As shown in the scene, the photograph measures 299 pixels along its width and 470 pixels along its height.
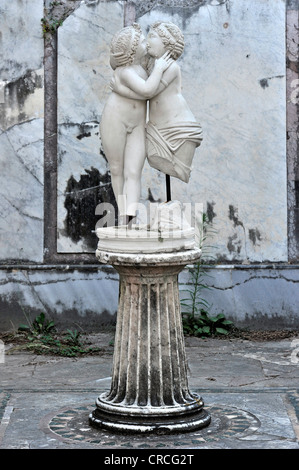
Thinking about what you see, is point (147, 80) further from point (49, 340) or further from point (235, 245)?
point (49, 340)

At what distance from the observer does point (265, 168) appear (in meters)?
8.26

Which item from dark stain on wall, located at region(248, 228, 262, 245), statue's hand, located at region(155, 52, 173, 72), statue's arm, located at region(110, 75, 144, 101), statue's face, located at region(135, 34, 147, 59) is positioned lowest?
dark stain on wall, located at region(248, 228, 262, 245)

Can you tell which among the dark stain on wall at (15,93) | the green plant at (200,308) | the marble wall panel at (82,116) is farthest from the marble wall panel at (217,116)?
the dark stain on wall at (15,93)

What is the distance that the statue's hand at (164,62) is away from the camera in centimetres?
546

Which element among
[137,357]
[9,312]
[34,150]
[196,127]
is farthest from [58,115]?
[137,357]

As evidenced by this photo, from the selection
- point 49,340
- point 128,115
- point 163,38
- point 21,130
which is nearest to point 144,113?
point 128,115

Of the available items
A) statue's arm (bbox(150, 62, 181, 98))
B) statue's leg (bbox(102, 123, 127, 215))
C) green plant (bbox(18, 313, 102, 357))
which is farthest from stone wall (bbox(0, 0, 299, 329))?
statue's arm (bbox(150, 62, 181, 98))

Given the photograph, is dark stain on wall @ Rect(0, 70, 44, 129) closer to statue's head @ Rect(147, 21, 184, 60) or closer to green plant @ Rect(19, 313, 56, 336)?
green plant @ Rect(19, 313, 56, 336)

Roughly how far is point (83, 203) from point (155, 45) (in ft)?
9.80

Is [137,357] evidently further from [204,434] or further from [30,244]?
[30,244]

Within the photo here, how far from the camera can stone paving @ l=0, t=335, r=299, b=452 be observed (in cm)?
513

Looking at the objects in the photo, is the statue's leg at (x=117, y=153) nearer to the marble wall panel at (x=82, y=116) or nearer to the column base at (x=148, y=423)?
the column base at (x=148, y=423)

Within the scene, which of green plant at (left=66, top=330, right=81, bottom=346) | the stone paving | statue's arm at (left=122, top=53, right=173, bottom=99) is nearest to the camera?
the stone paving

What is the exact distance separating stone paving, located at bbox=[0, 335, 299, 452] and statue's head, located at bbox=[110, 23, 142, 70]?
2291 millimetres
